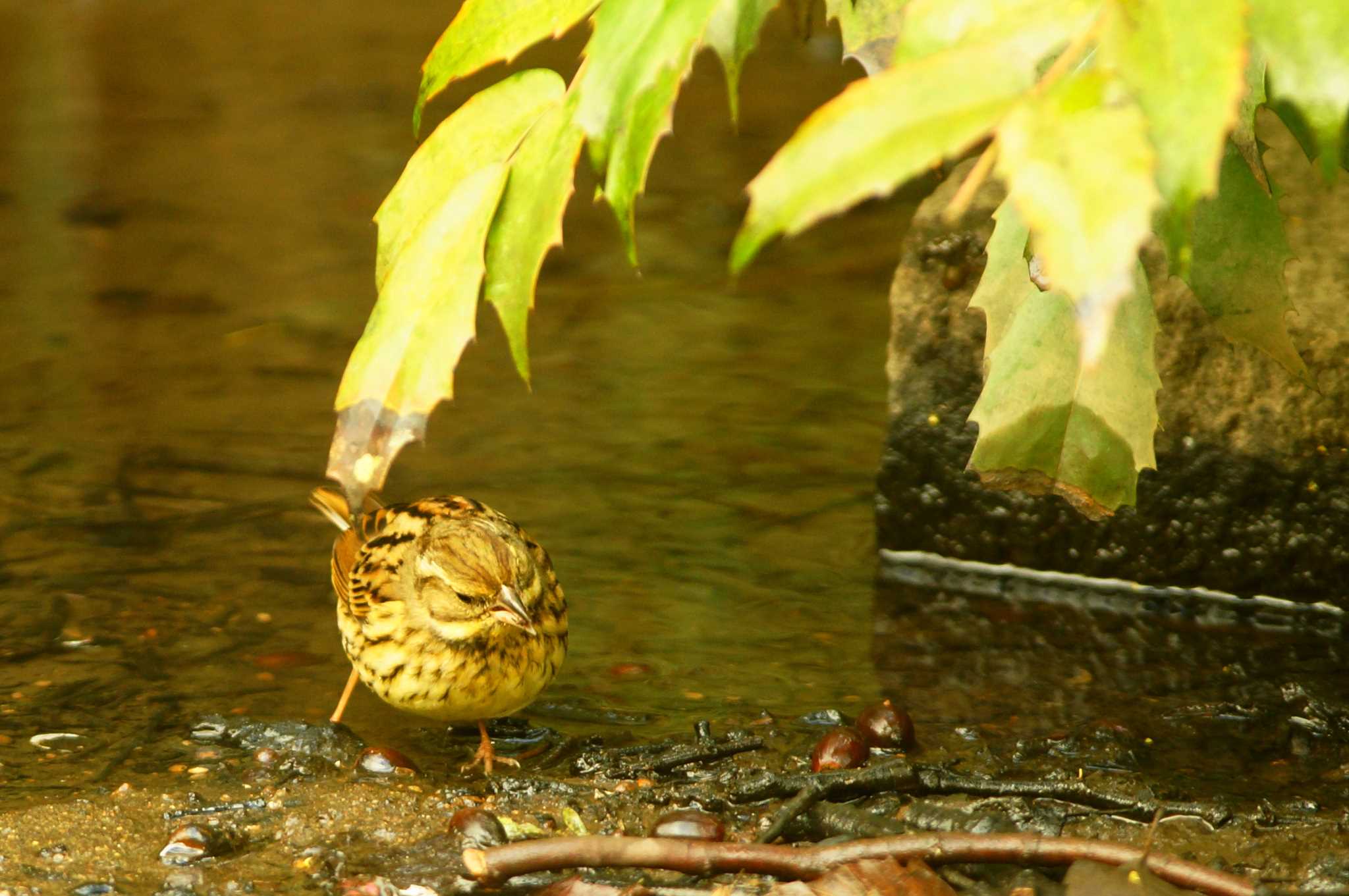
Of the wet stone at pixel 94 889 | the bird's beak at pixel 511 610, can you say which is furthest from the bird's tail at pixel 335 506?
the wet stone at pixel 94 889

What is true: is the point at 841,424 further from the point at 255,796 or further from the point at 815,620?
the point at 255,796

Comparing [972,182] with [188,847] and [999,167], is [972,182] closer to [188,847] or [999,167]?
[999,167]

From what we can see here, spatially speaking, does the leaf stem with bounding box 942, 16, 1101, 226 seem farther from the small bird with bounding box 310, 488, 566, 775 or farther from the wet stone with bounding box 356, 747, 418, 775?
the wet stone with bounding box 356, 747, 418, 775

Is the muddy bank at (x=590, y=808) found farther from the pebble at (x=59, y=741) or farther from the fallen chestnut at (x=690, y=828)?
the pebble at (x=59, y=741)

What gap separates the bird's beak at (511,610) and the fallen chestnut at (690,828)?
0.71 meters

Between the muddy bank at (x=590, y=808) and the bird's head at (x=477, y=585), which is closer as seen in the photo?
the muddy bank at (x=590, y=808)

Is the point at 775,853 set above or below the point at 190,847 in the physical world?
above

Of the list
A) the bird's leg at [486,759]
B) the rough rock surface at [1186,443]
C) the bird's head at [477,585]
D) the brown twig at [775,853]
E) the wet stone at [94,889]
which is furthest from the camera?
the rough rock surface at [1186,443]

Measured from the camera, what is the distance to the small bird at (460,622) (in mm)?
4055

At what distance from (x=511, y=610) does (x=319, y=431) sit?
267 cm

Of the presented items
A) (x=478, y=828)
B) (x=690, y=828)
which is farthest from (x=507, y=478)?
(x=690, y=828)

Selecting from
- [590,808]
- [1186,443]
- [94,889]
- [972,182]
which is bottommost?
[94,889]

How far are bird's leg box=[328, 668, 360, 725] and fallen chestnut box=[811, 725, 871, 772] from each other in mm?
1322

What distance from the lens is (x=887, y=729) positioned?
4168mm
